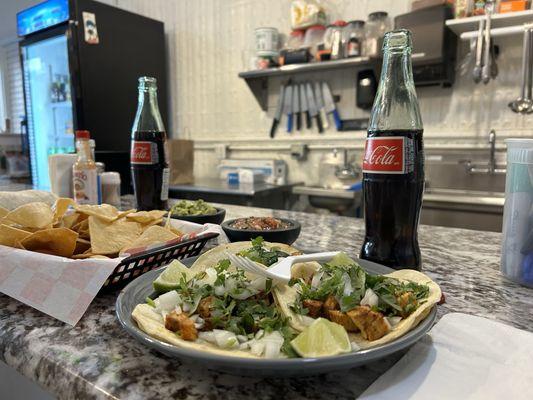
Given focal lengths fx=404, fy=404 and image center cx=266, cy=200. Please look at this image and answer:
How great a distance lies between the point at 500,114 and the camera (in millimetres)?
2547

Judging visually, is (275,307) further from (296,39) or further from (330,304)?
(296,39)

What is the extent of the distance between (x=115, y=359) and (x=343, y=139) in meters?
2.82

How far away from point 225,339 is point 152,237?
41 cm

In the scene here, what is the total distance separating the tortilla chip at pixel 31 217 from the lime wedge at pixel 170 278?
34cm

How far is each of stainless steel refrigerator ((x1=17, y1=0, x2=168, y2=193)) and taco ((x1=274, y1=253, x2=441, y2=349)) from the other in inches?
121

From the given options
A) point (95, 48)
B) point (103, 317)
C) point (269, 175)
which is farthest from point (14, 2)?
point (103, 317)

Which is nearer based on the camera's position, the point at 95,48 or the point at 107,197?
the point at 107,197

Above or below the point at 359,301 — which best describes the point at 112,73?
above

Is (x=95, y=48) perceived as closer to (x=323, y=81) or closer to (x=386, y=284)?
(x=323, y=81)

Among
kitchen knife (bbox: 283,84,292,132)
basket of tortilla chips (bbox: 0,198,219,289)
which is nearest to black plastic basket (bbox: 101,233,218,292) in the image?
basket of tortilla chips (bbox: 0,198,219,289)

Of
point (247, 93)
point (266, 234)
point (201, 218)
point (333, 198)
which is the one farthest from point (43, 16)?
point (266, 234)

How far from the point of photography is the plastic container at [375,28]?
8.87ft

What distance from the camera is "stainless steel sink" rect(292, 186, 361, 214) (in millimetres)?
2674

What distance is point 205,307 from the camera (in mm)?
512
